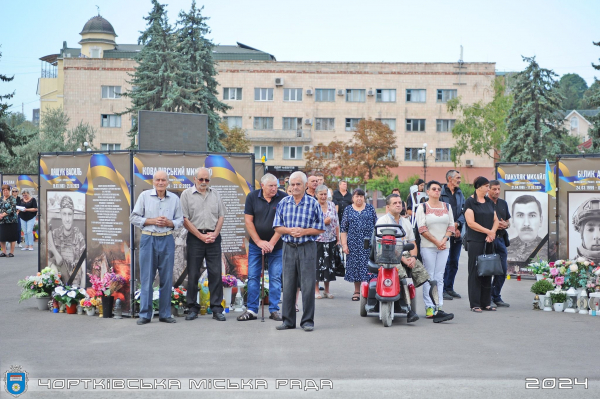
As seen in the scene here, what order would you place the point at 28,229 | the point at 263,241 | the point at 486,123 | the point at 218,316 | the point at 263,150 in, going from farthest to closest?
1. the point at 263,150
2. the point at 486,123
3. the point at 28,229
4. the point at 218,316
5. the point at 263,241

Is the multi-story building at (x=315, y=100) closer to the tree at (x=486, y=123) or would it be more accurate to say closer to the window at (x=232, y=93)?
the window at (x=232, y=93)

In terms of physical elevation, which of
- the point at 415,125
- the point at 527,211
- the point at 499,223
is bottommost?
A: the point at 499,223

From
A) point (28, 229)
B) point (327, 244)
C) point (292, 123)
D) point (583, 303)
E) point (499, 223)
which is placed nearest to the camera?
point (583, 303)

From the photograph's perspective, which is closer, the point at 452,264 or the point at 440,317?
the point at 440,317

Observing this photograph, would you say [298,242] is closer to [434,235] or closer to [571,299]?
[434,235]

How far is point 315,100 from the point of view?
266 ft

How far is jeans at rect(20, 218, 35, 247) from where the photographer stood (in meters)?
25.6

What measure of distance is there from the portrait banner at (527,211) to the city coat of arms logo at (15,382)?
1294cm

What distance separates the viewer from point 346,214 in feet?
44.5

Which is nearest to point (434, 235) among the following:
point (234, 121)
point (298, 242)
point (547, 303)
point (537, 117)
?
point (298, 242)

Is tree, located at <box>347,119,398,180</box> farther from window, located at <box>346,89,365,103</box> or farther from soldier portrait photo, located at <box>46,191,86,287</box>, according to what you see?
soldier portrait photo, located at <box>46,191,86,287</box>

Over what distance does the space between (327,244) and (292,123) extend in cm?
6809

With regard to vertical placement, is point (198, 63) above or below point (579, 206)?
above

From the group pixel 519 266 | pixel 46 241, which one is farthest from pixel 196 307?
pixel 519 266
